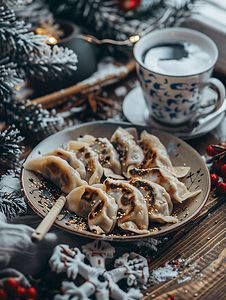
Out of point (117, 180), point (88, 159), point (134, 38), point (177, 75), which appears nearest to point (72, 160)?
point (88, 159)

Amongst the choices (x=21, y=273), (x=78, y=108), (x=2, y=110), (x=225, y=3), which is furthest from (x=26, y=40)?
(x=225, y=3)

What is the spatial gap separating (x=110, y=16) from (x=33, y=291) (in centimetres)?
141

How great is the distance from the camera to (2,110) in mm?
1275

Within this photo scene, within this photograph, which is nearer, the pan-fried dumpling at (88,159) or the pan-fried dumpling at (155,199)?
the pan-fried dumpling at (155,199)

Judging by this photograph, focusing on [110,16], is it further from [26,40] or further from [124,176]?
[124,176]

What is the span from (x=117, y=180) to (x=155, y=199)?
14cm

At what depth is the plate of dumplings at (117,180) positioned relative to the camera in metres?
0.91

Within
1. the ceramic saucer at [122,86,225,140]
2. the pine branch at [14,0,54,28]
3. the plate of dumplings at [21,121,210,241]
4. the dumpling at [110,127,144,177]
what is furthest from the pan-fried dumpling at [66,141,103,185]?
the pine branch at [14,0,54,28]

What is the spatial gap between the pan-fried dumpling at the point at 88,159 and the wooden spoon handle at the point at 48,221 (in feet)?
0.50

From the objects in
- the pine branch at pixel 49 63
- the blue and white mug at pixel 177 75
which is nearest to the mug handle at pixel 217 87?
the blue and white mug at pixel 177 75

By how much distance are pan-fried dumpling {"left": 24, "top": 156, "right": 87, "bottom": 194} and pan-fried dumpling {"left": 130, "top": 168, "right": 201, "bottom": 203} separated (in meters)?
0.20

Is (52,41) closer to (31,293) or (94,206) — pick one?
(94,206)

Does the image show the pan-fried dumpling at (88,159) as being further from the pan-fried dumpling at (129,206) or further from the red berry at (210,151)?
the red berry at (210,151)

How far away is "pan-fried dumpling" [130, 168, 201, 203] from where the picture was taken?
0.99m
